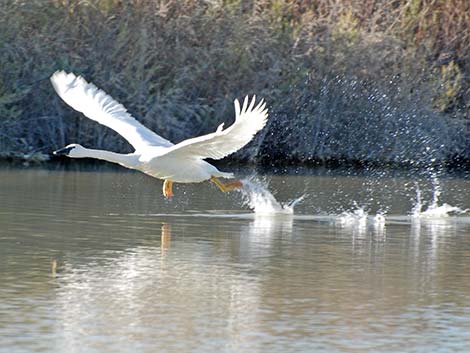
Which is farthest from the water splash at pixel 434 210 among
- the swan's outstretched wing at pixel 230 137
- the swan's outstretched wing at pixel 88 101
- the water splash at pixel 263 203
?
the swan's outstretched wing at pixel 230 137

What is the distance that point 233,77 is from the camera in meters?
26.4

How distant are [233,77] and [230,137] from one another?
14.0 metres

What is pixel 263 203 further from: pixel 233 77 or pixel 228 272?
pixel 233 77

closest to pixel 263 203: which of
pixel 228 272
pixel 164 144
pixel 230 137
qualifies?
pixel 164 144

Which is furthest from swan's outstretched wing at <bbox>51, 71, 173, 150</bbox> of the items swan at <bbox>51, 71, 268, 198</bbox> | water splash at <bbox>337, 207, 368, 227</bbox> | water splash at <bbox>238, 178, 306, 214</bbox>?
water splash at <bbox>337, 207, 368, 227</bbox>

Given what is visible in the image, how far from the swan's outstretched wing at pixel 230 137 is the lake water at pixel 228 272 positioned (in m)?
0.94

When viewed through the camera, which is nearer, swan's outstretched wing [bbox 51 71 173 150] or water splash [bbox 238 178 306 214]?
swan's outstretched wing [bbox 51 71 173 150]

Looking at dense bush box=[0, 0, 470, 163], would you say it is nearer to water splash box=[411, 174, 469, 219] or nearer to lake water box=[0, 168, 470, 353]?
lake water box=[0, 168, 470, 353]

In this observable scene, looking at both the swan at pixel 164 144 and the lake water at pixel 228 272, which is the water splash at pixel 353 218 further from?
the swan at pixel 164 144

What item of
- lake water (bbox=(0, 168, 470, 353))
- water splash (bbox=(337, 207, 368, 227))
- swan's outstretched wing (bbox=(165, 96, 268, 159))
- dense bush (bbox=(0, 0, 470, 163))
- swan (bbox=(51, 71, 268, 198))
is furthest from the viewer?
dense bush (bbox=(0, 0, 470, 163))

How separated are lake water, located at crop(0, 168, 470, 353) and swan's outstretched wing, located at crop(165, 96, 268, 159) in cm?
94

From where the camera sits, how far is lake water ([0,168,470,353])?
28.9 ft

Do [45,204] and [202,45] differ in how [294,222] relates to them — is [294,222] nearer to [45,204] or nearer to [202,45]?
[45,204]

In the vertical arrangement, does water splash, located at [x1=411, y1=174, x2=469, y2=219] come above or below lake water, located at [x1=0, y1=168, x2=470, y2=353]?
above
